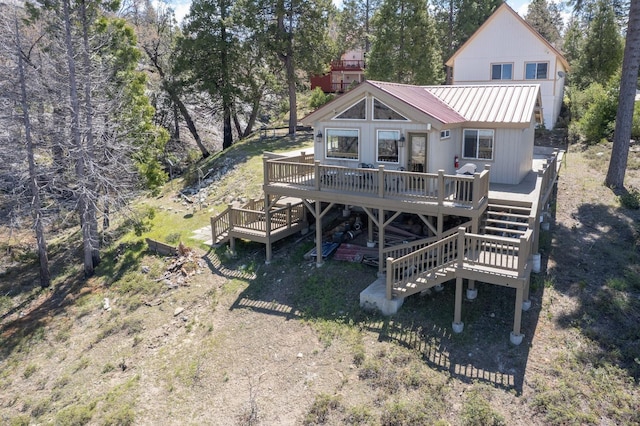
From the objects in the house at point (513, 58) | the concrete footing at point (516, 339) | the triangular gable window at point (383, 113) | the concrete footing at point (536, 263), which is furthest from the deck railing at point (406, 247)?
the house at point (513, 58)

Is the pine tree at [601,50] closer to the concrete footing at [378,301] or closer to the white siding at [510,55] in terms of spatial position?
the white siding at [510,55]

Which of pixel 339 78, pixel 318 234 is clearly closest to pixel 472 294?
pixel 318 234

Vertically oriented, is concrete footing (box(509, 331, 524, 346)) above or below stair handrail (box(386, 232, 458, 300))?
below

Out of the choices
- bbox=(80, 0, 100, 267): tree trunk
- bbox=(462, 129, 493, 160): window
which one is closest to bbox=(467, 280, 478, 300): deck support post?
bbox=(462, 129, 493, 160): window

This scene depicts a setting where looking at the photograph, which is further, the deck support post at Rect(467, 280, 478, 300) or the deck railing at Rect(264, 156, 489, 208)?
the deck support post at Rect(467, 280, 478, 300)

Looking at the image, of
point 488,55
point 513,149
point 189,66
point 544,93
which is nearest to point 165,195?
point 189,66

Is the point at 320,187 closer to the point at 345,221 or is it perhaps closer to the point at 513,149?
the point at 345,221

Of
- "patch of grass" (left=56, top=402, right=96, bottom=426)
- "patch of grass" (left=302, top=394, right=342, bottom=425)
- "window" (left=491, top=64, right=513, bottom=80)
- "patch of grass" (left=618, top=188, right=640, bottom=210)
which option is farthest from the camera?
"window" (left=491, top=64, right=513, bottom=80)

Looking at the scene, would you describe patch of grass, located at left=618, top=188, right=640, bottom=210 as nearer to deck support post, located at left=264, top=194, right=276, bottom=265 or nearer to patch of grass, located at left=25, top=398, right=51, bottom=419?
deck support post, located at left=264, top=194, right=276, bottom=265
